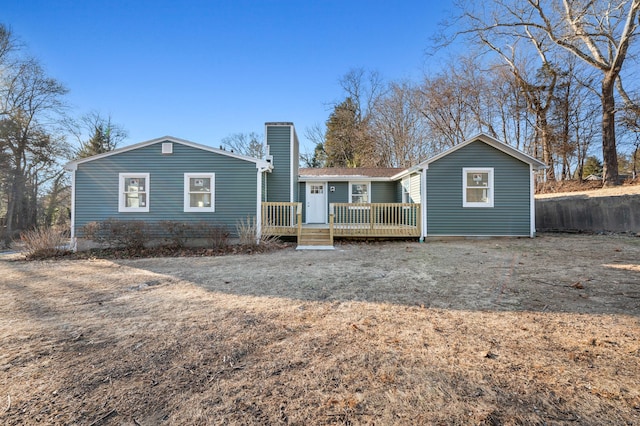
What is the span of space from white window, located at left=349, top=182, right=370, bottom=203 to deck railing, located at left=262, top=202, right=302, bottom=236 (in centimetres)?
437

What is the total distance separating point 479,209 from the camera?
1023 cm

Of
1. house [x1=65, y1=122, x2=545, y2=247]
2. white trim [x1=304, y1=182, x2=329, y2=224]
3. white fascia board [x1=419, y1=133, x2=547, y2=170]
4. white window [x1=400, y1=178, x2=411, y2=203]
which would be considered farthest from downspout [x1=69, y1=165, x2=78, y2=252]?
white window [x1=400, y1=178, x2=411, y2=203]

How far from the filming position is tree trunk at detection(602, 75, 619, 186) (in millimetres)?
12992

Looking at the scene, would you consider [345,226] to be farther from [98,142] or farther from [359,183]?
[98,142]

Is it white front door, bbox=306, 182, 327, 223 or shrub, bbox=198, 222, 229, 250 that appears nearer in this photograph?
shrub, bbox=198, 222, 229, 250

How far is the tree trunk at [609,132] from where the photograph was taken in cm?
1299

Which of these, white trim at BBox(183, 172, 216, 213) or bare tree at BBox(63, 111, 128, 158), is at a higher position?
bare tree at BBox(63, 111, 128, 158)

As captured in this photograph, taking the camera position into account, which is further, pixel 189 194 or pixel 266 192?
pixel 266 192

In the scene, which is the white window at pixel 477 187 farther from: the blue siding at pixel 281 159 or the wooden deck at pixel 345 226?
the blue siding at pixel 281 159

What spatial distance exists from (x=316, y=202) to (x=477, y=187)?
6965 mm

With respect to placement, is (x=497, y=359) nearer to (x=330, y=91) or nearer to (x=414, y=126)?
(x=414, y=126)

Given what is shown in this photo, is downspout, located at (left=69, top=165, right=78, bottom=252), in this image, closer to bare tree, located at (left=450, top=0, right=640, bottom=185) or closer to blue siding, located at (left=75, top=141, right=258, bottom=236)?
blue siding, located at (left=75, top=141, right=258, bottom=236)

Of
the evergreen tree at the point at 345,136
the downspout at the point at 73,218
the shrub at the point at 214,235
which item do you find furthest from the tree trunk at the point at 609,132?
the downspout at the point at 73,218

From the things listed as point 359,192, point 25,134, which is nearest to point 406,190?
point 359,192
